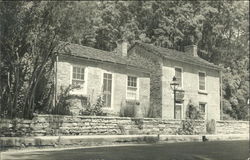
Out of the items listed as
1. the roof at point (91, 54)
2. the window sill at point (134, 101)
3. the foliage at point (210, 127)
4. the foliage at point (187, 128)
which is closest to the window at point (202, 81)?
the foliage at point (210, 127)

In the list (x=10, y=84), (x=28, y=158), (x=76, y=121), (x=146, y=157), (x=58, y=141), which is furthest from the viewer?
(x=76, y=121)

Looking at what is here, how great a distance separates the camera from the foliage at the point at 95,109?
2117 cm

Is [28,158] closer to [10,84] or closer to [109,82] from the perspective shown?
[10,84]

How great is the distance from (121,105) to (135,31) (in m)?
16.0

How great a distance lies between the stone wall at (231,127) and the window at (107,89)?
318 inches

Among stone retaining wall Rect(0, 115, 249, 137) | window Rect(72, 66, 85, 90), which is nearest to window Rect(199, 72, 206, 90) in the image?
stone retaining wall Rect(0, 115, 249, 137)

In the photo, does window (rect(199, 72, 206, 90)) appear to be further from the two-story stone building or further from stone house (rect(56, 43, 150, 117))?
stone house (rect(56, 43, 150, 117))

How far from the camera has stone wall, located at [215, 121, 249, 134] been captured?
2661 centimetres

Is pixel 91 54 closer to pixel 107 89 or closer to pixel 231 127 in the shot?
pixel 107 89

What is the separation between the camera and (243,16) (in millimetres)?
41812

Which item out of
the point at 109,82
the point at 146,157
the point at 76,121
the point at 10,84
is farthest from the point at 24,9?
the point at 109,82

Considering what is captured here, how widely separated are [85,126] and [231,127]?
13832 mm

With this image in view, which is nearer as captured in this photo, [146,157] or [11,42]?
[146,157]

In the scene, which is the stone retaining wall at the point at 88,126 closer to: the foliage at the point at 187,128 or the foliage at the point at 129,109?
the foliage at the point at 187,128
